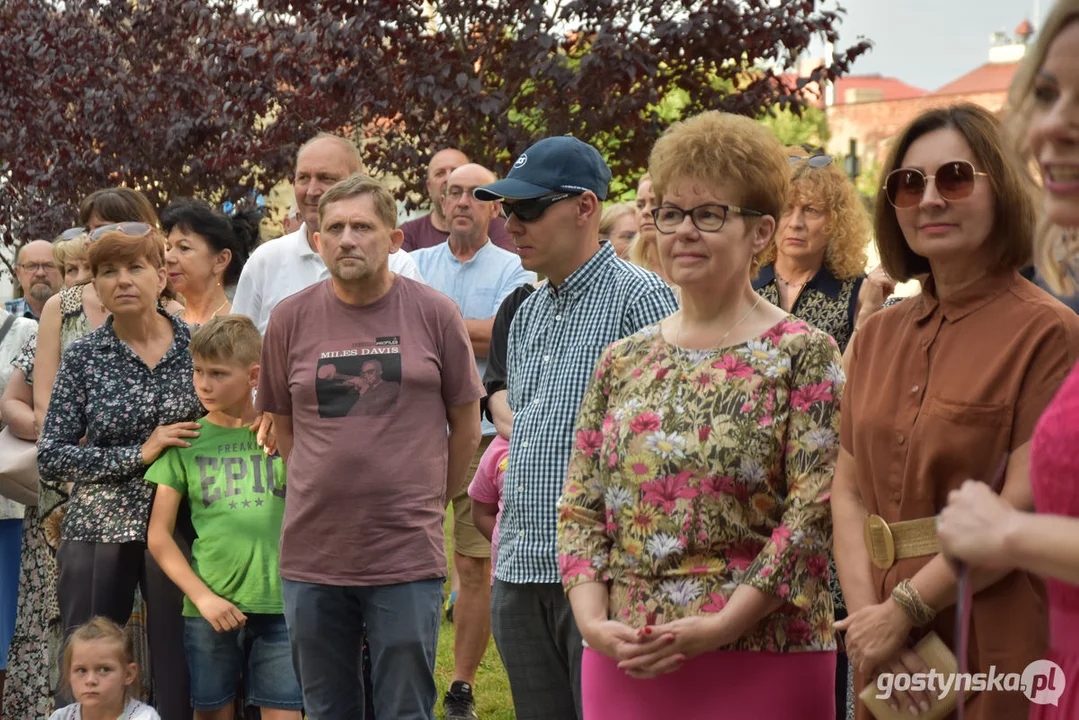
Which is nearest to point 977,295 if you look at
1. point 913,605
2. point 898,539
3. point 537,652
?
point 898,539

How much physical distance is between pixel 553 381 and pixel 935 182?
137cm

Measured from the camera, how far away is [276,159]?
10570 mm

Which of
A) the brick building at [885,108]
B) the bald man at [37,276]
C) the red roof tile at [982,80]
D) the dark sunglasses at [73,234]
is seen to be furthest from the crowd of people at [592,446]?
the red roof tile at [982,80]

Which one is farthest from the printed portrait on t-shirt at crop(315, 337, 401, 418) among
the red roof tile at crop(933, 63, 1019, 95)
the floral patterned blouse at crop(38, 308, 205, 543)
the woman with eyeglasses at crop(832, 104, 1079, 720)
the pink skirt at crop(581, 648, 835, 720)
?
the red roof tile at crop(933, 63, 1019, 95)

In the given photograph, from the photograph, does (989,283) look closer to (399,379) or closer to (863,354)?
(863,354)

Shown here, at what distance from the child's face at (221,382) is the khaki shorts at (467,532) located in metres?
1.69

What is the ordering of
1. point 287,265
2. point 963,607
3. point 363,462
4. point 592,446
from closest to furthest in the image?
point 963,607 < point 592,446 < point 363,462 < point 287,265

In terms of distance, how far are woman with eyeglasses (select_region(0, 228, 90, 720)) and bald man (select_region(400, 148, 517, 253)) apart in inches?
85.4

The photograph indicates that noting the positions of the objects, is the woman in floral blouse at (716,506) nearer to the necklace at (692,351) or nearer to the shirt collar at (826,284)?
the necklace at (692,351)

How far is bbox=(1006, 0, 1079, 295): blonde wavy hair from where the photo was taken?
7.93 ft

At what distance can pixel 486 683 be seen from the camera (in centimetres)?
769

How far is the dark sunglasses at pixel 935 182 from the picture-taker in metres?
3.26

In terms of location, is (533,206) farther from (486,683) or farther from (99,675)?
(486,683)

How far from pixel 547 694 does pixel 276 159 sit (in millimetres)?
7176
